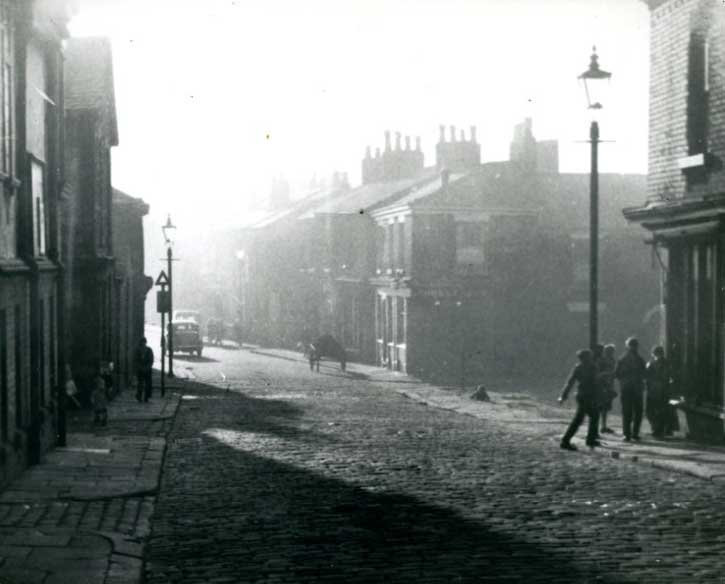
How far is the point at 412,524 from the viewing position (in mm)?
11555

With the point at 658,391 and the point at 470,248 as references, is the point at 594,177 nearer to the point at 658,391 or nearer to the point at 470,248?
the point at 658,391

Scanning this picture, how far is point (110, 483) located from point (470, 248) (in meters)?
32.0

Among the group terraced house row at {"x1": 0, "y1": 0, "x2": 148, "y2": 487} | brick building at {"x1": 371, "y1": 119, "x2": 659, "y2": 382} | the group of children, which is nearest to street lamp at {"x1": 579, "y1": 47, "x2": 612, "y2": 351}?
the group of children

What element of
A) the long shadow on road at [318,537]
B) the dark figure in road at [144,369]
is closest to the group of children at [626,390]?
the long shadow on road at [318,537]

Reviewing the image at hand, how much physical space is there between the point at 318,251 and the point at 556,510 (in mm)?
52997

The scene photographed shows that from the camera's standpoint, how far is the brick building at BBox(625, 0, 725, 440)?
60.4ft

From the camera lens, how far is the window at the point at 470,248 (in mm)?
45188

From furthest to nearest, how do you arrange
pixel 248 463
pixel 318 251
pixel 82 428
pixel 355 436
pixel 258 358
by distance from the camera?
pixel 318 251, pixel 258 358, pixel 82 428, pixel 355 436, pixel 248 463

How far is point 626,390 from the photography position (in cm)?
1952

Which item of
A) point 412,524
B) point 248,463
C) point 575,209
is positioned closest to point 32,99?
point 248,463

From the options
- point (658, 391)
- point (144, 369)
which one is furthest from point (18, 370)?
point (144, 369)

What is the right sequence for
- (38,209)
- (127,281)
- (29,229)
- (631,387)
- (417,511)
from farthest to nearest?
(127,281) < (631,387) < (38,209) < (29,229) < (417,511)

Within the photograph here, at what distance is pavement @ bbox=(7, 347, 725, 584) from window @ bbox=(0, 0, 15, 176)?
4.18 meters

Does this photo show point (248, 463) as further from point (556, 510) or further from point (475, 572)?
point (475, 572)
